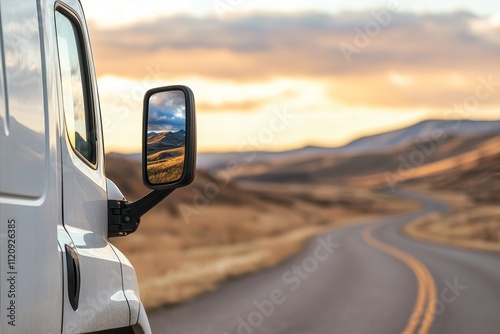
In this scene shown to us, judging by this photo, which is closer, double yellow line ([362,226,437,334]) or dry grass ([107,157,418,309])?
double yellow line ([362,226,437,334])

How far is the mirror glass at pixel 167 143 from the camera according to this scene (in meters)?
3.35

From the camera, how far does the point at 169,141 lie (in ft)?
11.1

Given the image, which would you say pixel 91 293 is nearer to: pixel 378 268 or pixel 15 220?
pixel 15 220

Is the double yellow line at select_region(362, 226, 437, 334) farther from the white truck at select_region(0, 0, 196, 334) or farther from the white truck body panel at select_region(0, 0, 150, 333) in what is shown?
the white truck body panel at select_region(0, 0, 150, 333)

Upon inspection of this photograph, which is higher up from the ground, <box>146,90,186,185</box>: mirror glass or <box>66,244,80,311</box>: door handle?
<box>146,90,186,185</box>: mirror glass

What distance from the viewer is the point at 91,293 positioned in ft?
10.4

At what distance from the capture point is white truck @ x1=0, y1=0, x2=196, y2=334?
8.38 feet

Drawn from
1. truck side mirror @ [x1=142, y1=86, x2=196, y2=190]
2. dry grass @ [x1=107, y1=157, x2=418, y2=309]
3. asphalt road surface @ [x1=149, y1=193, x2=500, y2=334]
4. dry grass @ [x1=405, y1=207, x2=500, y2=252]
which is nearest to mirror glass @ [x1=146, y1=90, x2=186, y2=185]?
truck side mirror @ [x1=142, y1=86, x2=196, y2=190]

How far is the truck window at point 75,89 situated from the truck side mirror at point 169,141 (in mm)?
258

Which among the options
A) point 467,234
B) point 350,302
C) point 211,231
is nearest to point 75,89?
point 350,302

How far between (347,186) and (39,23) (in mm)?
153487

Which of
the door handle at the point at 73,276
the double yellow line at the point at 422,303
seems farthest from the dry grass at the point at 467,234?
the door handle at the point at 73,276

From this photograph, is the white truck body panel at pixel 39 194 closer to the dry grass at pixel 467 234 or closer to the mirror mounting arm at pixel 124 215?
the mirror mounting arm at pixel 124 215

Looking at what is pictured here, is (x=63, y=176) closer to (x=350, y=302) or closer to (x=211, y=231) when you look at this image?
(x=350, y=302)
